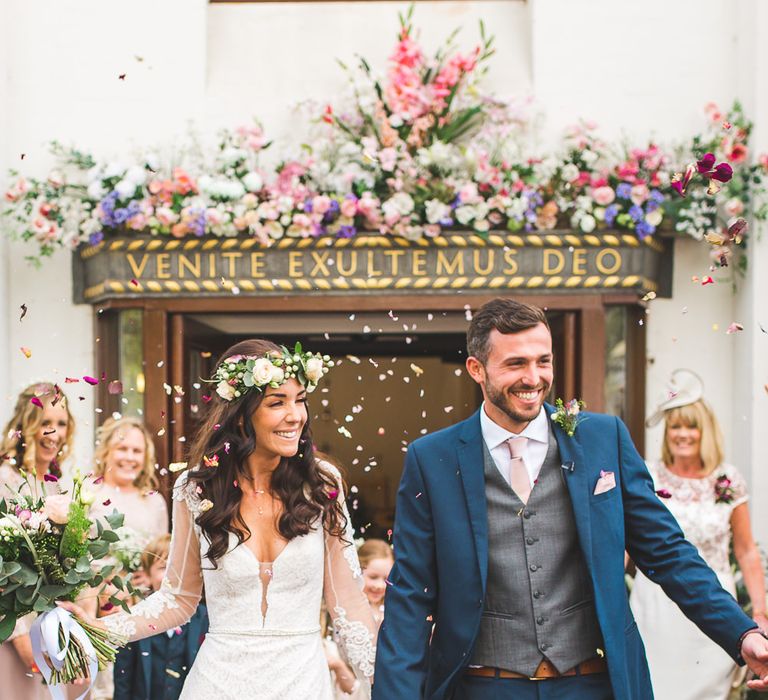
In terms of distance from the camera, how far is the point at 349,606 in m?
4.27

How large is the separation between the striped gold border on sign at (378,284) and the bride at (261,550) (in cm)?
314

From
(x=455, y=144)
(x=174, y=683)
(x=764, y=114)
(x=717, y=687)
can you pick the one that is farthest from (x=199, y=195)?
(x=717, y=687)

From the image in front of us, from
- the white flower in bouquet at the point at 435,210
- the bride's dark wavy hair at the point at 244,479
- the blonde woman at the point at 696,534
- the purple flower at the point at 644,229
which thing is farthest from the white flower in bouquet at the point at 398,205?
the bride's dark wavy hair at the point at 244,479

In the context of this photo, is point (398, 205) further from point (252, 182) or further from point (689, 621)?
point (689, 621)

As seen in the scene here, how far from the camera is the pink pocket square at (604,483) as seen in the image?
3.69m

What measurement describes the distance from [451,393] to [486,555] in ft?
26.2

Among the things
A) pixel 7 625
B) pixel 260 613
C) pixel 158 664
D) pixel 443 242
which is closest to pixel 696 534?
pixel 443 242

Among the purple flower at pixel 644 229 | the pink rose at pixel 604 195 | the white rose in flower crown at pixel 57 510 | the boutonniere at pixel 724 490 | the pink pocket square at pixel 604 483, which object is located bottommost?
the boutonniere at pixel 724 490

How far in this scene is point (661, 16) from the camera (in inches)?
307

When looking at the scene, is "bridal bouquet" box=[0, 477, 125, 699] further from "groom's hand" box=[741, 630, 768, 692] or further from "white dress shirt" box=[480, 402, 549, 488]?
"groom's hand" box=[741, 630, 768, 692]

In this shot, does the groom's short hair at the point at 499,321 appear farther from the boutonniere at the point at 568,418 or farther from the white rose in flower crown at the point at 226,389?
the white rose in flower crown at the point at 226,389

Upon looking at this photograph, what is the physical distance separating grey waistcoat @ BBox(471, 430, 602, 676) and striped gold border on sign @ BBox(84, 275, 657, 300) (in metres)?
3.82

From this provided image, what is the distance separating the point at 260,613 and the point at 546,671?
1.06m

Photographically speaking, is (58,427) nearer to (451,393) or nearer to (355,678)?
(355,678)
